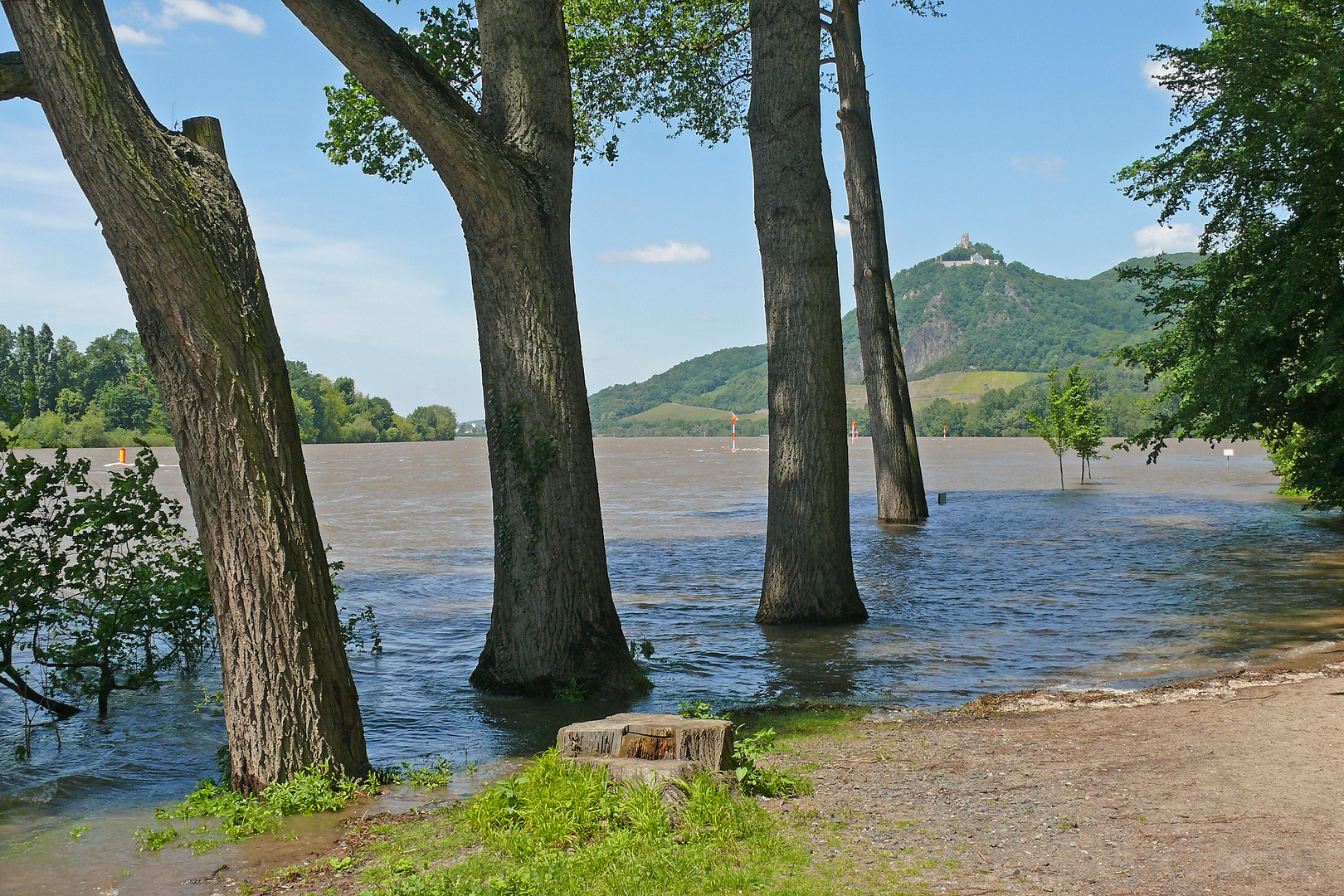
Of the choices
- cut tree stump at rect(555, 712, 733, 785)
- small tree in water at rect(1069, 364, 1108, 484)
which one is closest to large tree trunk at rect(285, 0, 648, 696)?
cut tree stump at rect(555, 712, 733, 785)

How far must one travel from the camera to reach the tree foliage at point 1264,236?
12438 millimetres

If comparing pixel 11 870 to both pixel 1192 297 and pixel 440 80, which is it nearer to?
pixel 440 80

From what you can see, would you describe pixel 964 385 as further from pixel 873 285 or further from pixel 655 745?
pixel 655 745

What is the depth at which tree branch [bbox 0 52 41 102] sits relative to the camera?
5102 millimetres

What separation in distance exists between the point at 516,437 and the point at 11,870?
401 centimetres

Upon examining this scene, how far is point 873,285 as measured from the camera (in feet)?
70.3

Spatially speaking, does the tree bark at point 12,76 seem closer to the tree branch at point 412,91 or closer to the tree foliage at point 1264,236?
the tree branch at point 412,91

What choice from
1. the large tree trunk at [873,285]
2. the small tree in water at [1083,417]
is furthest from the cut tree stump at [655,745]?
the small tree in water at [1083,417]

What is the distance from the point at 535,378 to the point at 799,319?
3639mm

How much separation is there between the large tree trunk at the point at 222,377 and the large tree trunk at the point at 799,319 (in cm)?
565

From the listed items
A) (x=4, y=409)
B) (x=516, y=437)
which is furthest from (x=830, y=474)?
(x=4, y=409)

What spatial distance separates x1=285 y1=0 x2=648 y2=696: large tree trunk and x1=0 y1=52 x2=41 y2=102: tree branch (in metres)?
2.69

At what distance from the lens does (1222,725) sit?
609 centimetres

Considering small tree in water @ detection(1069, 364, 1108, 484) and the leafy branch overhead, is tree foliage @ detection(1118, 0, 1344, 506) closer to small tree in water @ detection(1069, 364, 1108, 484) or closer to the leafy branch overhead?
the leafy branch overhead
